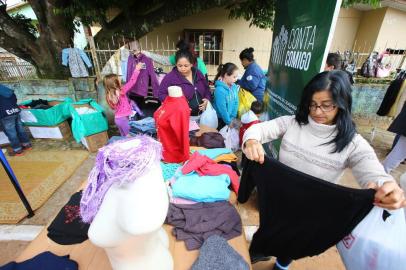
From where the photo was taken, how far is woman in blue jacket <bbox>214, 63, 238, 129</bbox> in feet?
9.96

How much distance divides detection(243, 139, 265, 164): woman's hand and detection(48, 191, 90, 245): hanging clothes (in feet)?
3.89

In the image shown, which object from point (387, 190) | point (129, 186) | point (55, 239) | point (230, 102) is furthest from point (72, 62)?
point (387, 190)

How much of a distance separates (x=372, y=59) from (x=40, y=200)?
775 cm

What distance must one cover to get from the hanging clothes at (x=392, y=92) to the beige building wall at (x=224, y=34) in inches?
179

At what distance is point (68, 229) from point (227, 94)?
2500mm

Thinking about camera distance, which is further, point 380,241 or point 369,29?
point 369,29

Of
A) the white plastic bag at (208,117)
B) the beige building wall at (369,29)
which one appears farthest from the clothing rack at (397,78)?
the beige building wall at (369,29)

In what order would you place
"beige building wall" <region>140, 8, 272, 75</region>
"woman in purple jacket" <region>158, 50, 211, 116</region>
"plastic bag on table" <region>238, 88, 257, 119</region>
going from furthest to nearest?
"beige building wall" <region>140, 8, 272, 75</region> → "plastic bag on table" <region>238, 88, 257, 119</region> → "woman in purple jacket" <region>158, 50, 211, 116</region>

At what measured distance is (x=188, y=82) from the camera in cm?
275

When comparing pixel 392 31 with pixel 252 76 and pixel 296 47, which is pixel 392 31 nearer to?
pixel 252 76

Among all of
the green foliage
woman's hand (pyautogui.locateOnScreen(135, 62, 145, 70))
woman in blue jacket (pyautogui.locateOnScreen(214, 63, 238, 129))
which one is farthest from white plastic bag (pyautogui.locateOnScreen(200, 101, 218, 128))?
the green foliage

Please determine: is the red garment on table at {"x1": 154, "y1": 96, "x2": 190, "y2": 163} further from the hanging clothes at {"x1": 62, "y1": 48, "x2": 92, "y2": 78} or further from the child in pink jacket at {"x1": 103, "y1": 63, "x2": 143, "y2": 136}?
the hanging clothes at {"x1": 62, "y1": 48, "x2": 92, "y2": 78}

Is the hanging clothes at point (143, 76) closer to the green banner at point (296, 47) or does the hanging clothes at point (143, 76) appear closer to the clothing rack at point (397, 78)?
the green banner at point (296, 47)

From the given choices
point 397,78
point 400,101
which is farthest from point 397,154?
point 397,78
